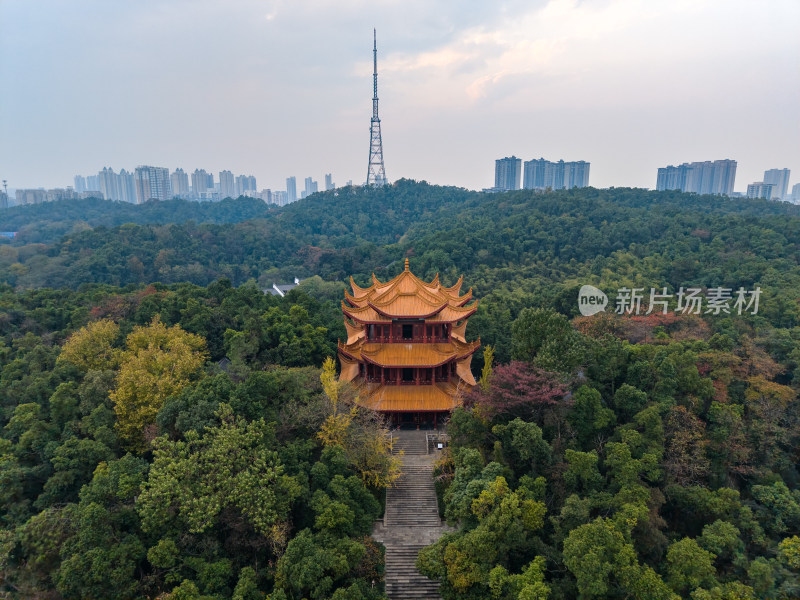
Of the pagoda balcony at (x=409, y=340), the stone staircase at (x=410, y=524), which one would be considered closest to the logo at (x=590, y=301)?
the pagoda balcony at (x=409, y=340)

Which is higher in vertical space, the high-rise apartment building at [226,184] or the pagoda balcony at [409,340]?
the high-rise apartment building at [226,184]

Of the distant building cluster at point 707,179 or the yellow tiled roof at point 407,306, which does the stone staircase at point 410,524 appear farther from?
the distant building cluster at point 707,179

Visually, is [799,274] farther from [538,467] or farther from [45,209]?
[45,209]

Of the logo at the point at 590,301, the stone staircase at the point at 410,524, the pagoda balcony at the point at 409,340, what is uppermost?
the logo at the point at 590,301

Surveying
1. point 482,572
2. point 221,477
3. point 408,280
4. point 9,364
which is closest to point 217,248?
point 9,364

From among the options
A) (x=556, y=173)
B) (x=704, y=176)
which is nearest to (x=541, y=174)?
(x=556, y=173)

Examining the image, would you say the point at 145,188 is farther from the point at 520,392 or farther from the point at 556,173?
the point at 520,392
